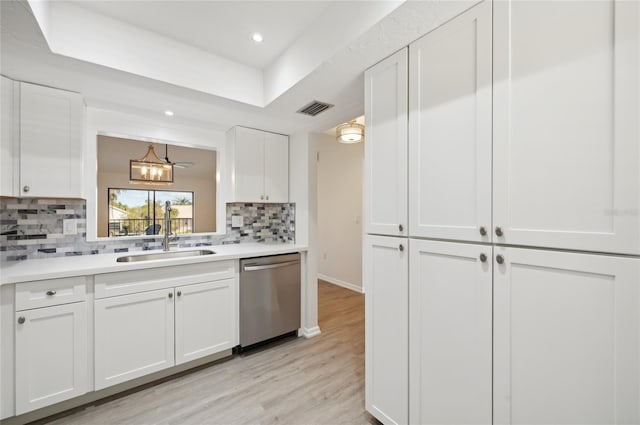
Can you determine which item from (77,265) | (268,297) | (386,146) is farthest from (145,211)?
(386,146)

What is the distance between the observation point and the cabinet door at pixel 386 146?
1.45 meters

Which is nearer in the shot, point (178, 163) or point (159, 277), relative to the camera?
point (159, 277)

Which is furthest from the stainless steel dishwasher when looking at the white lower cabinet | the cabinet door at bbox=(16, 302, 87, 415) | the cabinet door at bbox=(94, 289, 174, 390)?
the cabinet door at bbox=(16, 302, 87, 415)

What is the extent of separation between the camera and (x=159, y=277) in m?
2.02

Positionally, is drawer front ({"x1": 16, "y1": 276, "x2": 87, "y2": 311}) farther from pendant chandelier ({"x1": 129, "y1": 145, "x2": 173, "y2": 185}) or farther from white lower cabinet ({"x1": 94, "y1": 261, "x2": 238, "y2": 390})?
pendant chandelier ({"x1": 129, "y1": 145, "x2": 173, "y2": 185})

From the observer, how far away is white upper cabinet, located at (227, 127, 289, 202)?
279 centimetres

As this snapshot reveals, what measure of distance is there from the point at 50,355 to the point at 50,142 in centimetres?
142

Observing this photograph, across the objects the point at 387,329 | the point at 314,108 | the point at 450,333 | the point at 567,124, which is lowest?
the point at 387,329

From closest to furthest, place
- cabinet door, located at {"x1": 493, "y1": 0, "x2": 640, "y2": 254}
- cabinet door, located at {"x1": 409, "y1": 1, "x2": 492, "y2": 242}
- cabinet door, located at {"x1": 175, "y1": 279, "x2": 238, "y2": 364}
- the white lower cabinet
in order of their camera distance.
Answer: cabinet door, located at {"x1": 493, "y1": 0, "x2": 640, "y2": 254} < cabinet door, located at {"x1": 409, "y1": 1, "x2": 492, "y2": 242} < the white lower cabinet < cabinet door, located at {"x1": 175, "y1": 279, "x2": 238, "y2": 364}

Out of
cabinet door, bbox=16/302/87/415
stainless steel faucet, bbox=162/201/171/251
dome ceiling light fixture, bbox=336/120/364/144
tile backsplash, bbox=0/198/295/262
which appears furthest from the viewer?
dome ceiling light fixture, bbox=336/120/364/144

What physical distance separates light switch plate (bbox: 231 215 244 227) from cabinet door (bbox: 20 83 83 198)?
1.33 m

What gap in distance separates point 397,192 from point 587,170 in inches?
29.7

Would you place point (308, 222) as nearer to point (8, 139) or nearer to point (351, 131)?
point (351, 131)

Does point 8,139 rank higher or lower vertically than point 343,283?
higher
